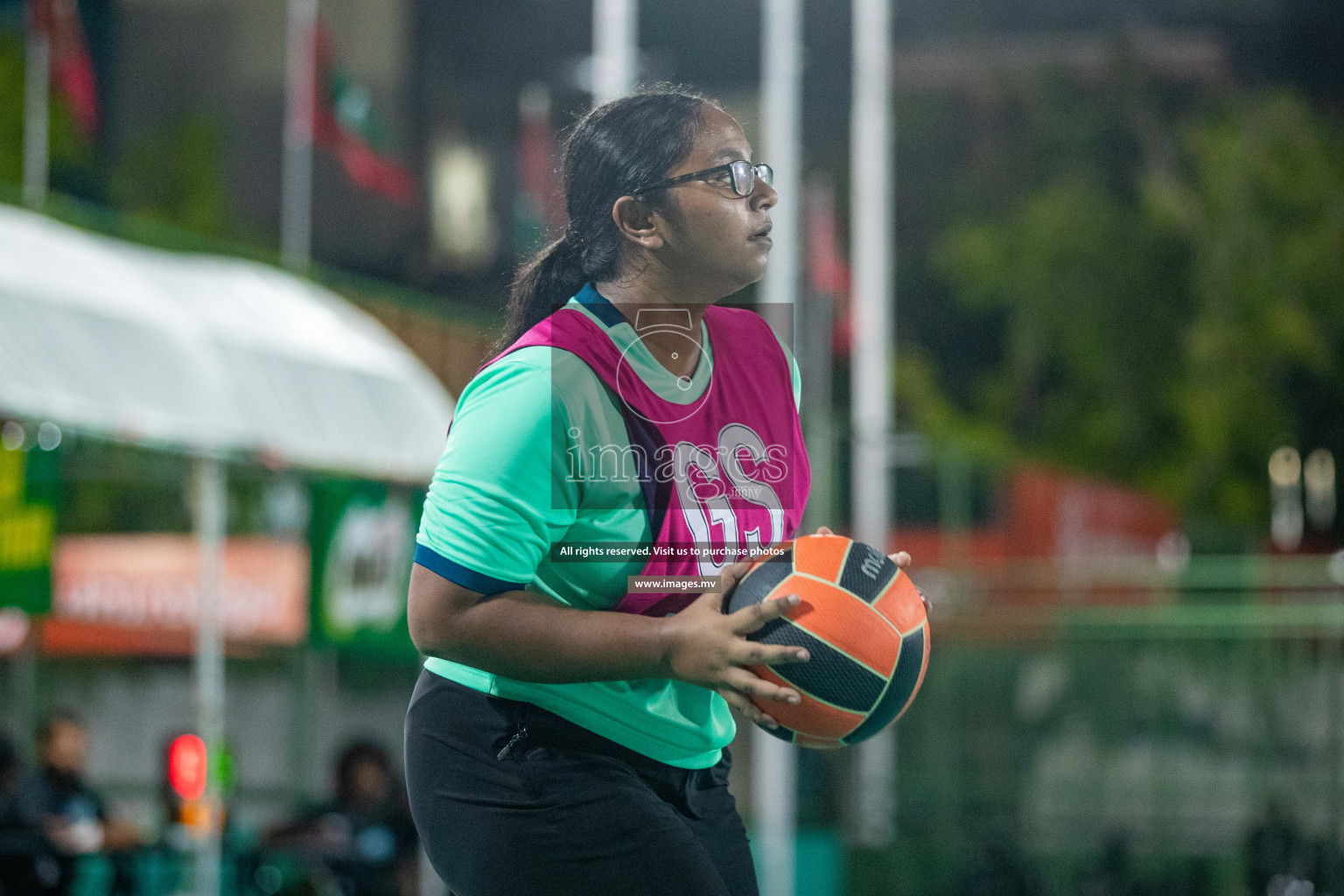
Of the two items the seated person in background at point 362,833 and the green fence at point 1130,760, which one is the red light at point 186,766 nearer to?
the seated person in background at point 362,833

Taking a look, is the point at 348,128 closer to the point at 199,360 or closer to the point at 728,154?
the point at 199,360

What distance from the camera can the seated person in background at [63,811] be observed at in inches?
385

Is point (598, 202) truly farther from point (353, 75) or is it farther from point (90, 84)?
point (353, 75)

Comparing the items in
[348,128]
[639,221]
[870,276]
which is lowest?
[639,221]

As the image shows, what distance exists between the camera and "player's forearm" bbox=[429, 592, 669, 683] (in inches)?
102

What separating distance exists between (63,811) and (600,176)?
847 centimetres

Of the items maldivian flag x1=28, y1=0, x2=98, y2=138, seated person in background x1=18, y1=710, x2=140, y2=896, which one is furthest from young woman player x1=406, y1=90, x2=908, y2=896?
maldivian flag x1=28, y1=0, x2=98, y2=138

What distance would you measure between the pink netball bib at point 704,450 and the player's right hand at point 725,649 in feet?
0.93

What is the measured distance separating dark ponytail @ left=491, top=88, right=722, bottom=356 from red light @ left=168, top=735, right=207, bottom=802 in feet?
23.3

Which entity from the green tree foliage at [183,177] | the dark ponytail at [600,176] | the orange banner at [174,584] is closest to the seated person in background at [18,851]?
the orange banner at [174,584]

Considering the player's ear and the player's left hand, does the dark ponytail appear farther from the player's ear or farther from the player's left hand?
the player's left hand

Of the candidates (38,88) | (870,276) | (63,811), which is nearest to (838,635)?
(63,811)

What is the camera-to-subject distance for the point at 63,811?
10328mm

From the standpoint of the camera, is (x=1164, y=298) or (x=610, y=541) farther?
(x=1164, y=298)
